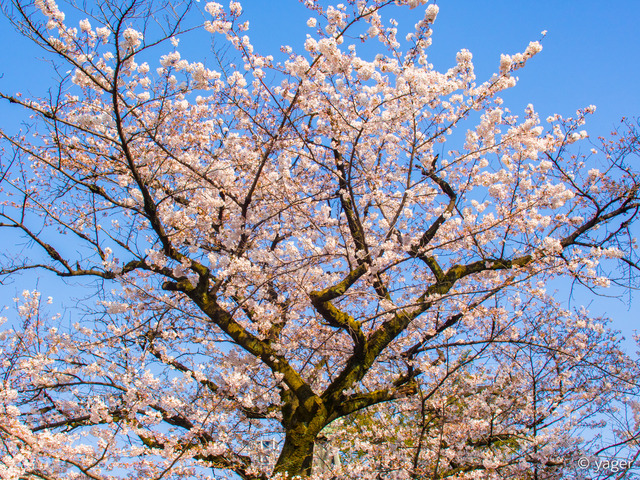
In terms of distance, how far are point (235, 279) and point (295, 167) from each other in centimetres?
257

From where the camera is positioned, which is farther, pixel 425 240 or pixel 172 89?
pixel 425 240

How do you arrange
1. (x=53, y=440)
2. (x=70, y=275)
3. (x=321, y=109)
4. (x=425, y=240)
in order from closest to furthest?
(x=53, y=440), (x=70, y=275), (x=321, y=109), (x=425, y=240)

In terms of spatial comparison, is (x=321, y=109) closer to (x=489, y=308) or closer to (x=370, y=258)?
(x=370, y=258)

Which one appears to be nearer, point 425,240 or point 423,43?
point 423,43

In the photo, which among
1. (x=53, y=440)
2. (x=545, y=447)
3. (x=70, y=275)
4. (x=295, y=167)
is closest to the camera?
(x=53, y=440)

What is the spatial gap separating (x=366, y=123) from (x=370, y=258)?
77.3 inches

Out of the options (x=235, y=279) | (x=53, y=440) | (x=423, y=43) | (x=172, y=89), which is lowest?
(x=53, y=440)

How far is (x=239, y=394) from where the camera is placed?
6.58m

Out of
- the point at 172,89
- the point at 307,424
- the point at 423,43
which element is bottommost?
the point at 307,424

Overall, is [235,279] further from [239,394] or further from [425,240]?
[425,240]

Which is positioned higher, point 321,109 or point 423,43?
point 423,43

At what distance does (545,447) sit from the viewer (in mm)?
6027

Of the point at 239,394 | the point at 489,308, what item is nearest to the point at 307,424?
the point at 239,394

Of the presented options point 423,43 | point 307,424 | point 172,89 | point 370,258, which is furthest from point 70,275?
point 423,43
